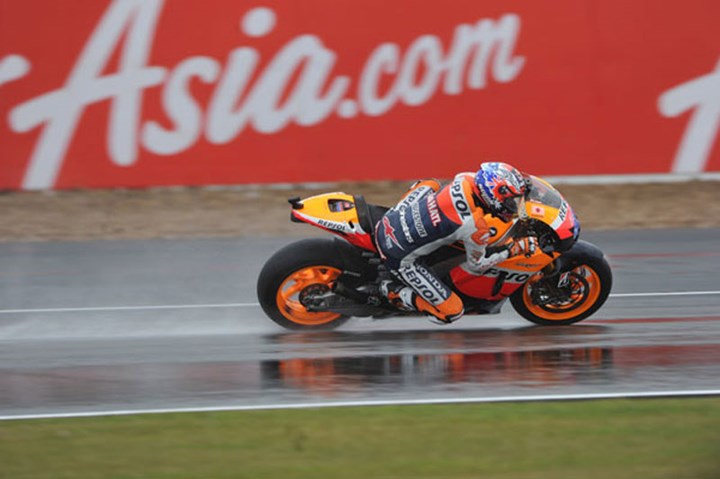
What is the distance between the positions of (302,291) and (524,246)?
1.80m

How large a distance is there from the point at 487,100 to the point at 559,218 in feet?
21.6

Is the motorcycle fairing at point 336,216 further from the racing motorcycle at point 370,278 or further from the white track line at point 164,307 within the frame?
the white track line at point 164,307

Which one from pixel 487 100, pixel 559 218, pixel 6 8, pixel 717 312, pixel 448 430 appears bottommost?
pixel 448 430

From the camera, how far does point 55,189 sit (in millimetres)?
15398

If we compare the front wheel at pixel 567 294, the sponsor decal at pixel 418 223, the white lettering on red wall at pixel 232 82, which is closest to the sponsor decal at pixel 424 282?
the sponsor decal at pixel 418 223

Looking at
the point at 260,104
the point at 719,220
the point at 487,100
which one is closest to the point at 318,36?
the point at 260,104

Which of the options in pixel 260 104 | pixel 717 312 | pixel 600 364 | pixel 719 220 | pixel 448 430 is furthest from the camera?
pixel 260 104

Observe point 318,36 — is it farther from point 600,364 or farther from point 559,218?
point 600,364

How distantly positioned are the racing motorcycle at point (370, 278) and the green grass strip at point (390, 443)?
2.05m

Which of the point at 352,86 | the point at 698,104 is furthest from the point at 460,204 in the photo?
the point at 698,104

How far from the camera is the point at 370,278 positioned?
9.48 m

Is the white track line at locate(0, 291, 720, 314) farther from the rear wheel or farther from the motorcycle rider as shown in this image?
the motorcycle rider

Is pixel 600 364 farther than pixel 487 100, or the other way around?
pixel 487 100

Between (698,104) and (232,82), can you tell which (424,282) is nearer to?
(232,82)
